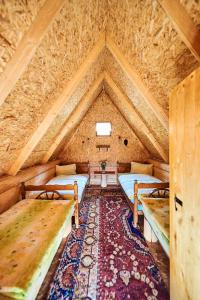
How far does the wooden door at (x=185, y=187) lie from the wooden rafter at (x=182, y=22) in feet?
1.21

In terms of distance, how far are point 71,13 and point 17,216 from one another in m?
2.28

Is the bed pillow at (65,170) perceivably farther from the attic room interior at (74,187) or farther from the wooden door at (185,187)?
the wooden door at (185,187)

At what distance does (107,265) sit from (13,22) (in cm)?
254

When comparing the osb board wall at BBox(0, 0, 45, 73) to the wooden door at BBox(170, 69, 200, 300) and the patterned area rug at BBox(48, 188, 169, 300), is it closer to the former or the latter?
the wooden door at BBox(170, 69, 200, 300)

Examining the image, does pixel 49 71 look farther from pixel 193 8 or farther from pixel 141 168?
pixel 141 168

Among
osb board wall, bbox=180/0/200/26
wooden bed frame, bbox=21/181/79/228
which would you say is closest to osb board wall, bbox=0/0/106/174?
wooden bed frame, bbox=21/181/79/228

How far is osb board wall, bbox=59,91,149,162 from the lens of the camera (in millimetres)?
5270

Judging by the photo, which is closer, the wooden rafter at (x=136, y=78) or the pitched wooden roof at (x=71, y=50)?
the pitched wooden roof at (x=71, y=50)

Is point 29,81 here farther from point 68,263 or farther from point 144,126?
point 144,126

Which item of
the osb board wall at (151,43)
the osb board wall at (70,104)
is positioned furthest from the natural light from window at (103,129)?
the osb board wall at (151,43)

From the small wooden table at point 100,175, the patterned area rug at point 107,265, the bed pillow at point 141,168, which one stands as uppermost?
the bed pillow at point 141,168

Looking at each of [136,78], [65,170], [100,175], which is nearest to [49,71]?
[136,78]

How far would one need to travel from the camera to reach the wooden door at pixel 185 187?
0.97 meters

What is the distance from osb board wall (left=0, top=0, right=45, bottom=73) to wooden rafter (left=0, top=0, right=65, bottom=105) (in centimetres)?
3
